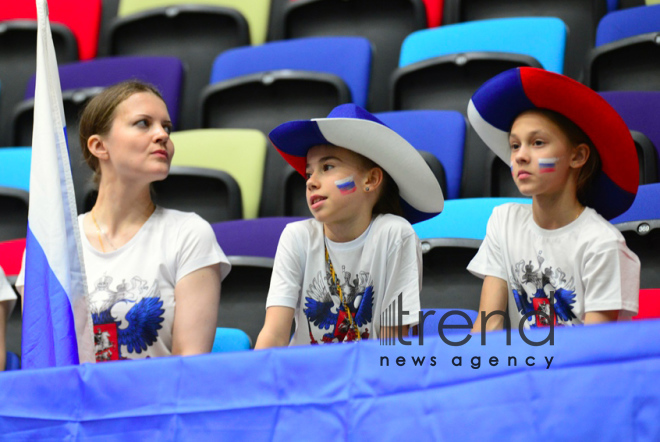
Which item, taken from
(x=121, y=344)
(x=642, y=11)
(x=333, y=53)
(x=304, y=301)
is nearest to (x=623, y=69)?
(x=642, y=11)

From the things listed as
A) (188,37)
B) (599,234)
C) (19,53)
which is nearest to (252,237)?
(599,234)

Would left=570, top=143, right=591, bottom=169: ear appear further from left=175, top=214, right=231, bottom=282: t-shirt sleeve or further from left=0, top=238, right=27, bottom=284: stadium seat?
left=0, top=238, right=27, bottom=284: stadium seat

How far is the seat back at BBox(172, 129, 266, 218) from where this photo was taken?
2781mm

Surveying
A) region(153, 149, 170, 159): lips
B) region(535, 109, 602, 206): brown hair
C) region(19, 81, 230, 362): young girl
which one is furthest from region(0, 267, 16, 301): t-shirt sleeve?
region(535, 109, 602, 206): brown hair

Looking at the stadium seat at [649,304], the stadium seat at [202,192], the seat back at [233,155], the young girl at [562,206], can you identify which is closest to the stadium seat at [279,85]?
the seat back at [233,155]

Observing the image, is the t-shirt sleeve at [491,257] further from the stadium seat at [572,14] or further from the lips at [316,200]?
the stadium seat at [572,14]

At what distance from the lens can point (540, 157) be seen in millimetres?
1648

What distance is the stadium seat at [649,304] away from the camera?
178cm

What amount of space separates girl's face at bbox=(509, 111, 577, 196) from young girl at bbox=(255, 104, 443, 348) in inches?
8.2

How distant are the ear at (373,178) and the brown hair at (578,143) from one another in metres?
0.36

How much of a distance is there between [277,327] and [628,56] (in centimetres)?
166

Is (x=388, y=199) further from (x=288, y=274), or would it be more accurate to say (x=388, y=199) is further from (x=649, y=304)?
(x=649, y=304)

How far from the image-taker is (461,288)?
2.14 meters

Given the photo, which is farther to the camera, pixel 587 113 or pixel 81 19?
pixel 81 19
